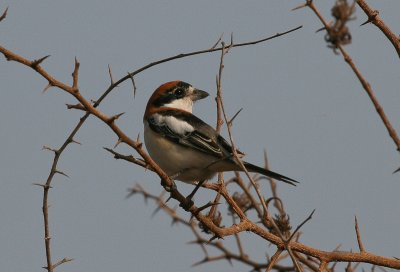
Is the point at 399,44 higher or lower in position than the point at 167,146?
lower

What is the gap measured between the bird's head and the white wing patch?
0.75 m

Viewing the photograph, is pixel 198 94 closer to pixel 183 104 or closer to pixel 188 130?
pixel 183 104

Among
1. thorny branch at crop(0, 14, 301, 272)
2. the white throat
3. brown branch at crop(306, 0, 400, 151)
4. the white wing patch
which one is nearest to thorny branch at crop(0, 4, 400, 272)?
thorny branch at crop(0, 14, 301, 272)

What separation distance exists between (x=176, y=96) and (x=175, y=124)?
44.7 inches

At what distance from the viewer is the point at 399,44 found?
334 centimetres

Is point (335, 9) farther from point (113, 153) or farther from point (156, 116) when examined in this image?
point (156, 116)

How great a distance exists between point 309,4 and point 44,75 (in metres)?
1.51

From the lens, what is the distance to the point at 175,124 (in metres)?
6.49

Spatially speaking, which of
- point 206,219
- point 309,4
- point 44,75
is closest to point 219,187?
point 206,219

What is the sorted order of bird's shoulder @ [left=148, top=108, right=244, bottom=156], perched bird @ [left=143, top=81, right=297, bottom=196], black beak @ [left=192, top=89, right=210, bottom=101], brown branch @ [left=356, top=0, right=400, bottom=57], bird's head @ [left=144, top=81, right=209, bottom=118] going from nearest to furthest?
brown branch @ [left=356, top=0, right=400, bottom=57] → perched bird @ [left=143, top=81, right=297, bottom=196] → bird's shoulder @ [left=148, top=108, right=244, bottom=156] → bird's head @ [left=144, top=81, right=209, bottom=118] → black beak @ [left=192, top=89, right=210, bottom=101]

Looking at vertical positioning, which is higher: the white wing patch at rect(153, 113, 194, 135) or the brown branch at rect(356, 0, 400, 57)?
the white wing patch at rect(153, 113, 194, 135)

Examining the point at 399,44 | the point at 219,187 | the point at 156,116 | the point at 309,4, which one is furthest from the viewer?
the point at 156,116

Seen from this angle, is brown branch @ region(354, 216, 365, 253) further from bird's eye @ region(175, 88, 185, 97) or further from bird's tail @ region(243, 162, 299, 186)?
bird's eye @ region(175, 88, 185, 97)

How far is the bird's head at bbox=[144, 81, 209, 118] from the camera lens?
749 centimetres
